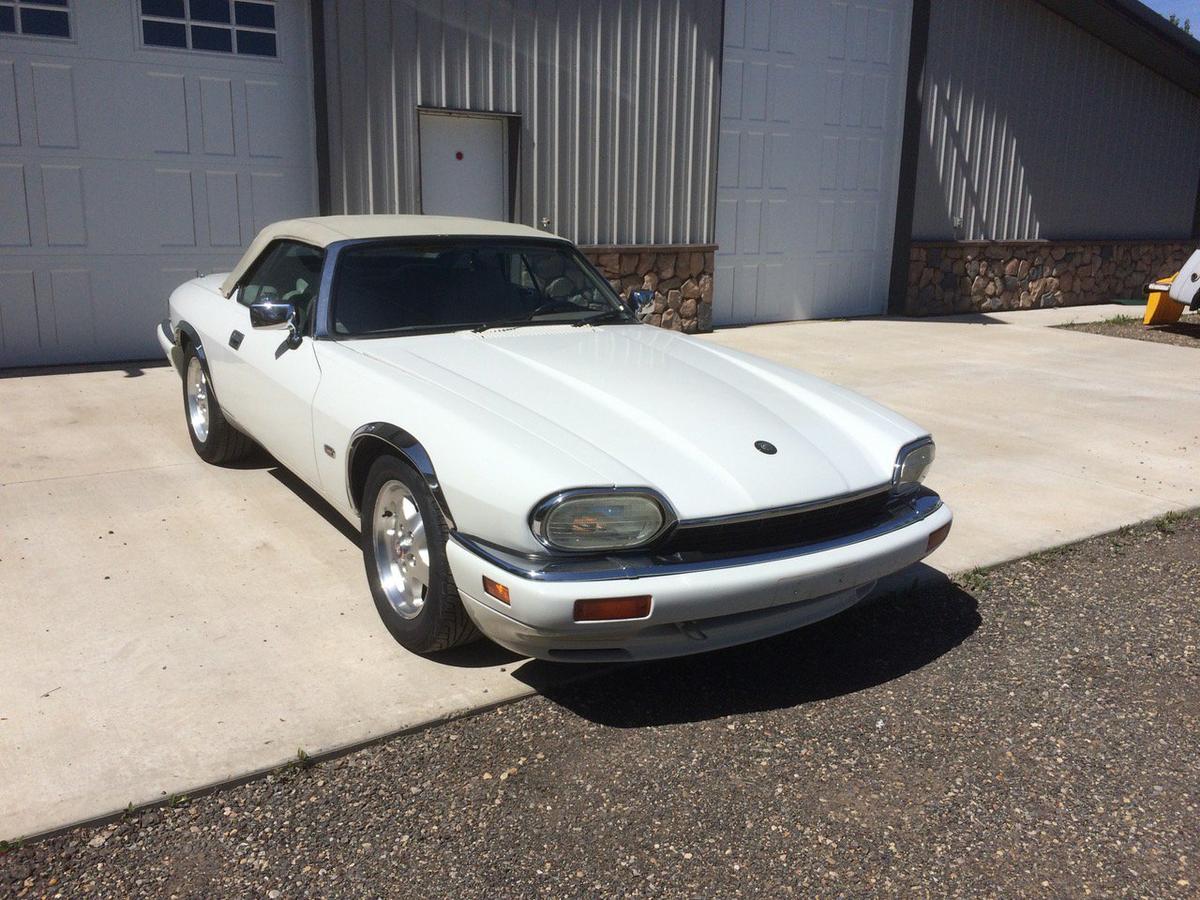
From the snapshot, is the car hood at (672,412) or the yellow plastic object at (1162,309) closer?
the car hood at (672,412)

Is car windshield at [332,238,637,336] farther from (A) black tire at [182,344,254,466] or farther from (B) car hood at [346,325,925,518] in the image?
(A) black tire at [182,344,254,466]

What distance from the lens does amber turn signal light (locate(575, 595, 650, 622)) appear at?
2979 mm

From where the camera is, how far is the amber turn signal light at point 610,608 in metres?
2.98

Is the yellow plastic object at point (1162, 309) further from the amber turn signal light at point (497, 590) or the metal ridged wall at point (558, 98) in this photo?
the amber turn signal light at point (497, 590)

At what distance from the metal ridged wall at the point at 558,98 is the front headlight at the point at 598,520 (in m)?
7.06

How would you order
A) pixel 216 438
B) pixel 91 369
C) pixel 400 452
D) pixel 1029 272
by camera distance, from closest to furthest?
pixel 400 452 → pixel 216 438 → pixel 91 369 → pixel 1029 272

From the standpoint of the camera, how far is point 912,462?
381 centimetres

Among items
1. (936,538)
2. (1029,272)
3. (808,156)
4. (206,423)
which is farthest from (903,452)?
(1029,272)

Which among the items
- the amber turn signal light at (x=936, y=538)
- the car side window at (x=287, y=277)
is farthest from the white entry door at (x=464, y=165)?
the amber turn signal light at (x=936, y=538)

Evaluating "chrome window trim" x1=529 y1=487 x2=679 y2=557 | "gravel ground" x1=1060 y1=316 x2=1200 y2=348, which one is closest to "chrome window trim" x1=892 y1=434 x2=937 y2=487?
"chrome window trim" x1=529 y1=487 x2=679 y2=557

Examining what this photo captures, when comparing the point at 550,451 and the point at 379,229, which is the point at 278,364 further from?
the point at 550,451

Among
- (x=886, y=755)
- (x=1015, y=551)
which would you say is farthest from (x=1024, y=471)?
(x=886, y=755)

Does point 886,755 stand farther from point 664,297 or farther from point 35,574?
point 664,297

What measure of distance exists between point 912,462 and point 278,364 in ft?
8.58
